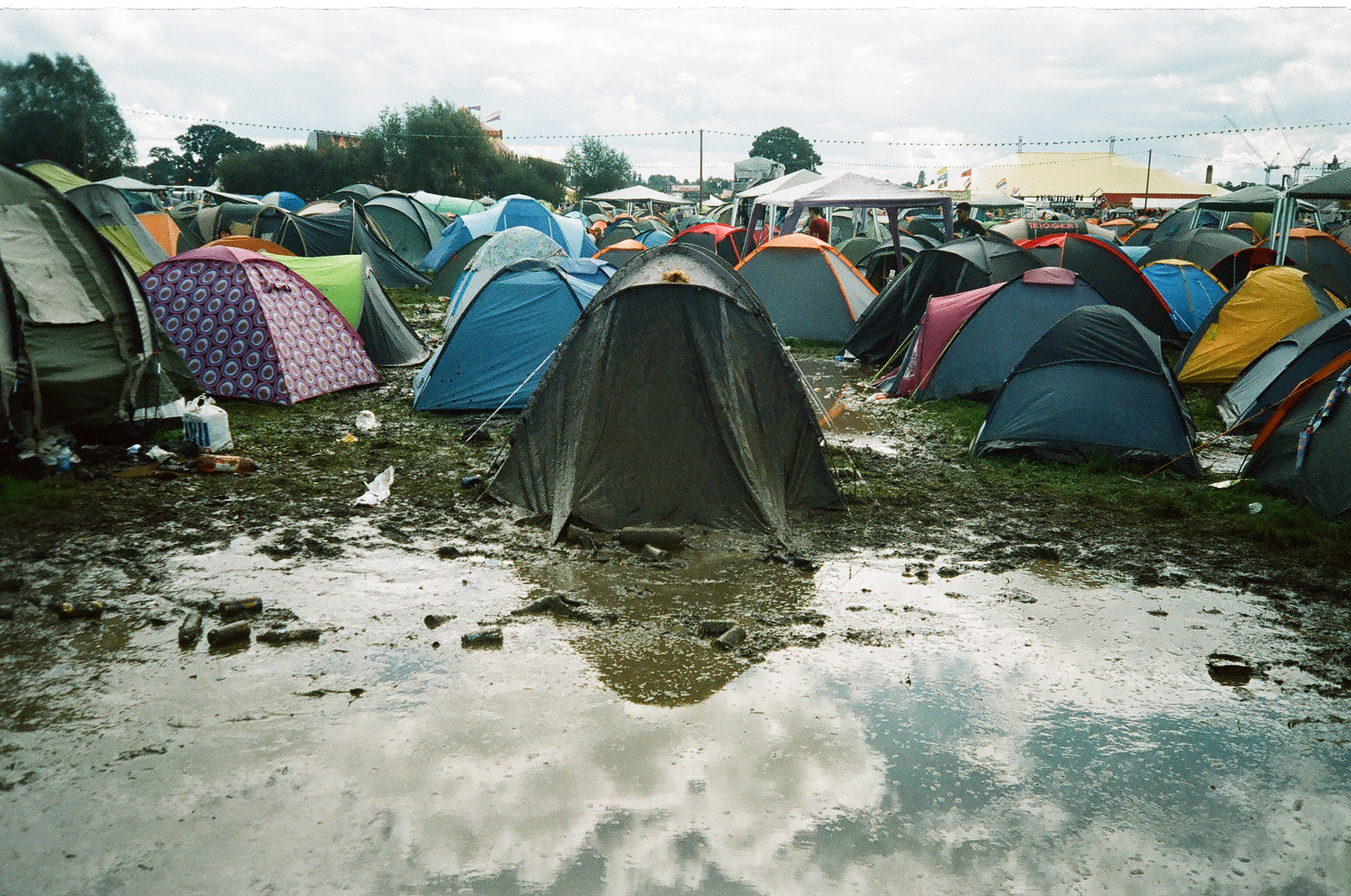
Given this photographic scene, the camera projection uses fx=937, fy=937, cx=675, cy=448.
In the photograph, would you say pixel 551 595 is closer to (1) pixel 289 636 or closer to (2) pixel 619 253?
(1) pixel 289 636

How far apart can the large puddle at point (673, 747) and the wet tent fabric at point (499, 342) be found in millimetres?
4872

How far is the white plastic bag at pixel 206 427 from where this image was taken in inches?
341

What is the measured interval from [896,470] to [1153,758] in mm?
4664

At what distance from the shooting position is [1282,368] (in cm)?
990

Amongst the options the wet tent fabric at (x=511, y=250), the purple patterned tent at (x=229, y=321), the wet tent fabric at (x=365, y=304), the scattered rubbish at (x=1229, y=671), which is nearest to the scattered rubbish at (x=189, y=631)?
the scattered rubbish at (x=1229, y=671)

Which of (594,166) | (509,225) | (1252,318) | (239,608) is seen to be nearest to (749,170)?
(594,166)

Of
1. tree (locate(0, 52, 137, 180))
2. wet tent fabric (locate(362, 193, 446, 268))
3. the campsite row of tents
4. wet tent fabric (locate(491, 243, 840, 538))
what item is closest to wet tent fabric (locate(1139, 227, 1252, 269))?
the campsite row of tents

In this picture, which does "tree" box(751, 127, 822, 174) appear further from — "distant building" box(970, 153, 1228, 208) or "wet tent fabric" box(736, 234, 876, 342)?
"wet tent fabric" box(736, 234, 876, 342)

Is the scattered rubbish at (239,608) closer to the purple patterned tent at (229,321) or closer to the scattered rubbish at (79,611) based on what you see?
the scattered rubbish at (79,611)

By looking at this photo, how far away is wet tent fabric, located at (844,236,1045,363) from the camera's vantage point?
540 inches

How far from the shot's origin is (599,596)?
230 inches

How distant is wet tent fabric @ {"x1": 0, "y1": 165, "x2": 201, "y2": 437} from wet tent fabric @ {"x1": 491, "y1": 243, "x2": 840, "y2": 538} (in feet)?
14.2

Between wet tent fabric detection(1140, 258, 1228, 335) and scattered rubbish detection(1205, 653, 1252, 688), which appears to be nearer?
scattered rubbish detection(1205, 653, 1252, 688)

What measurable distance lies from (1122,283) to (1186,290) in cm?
157
